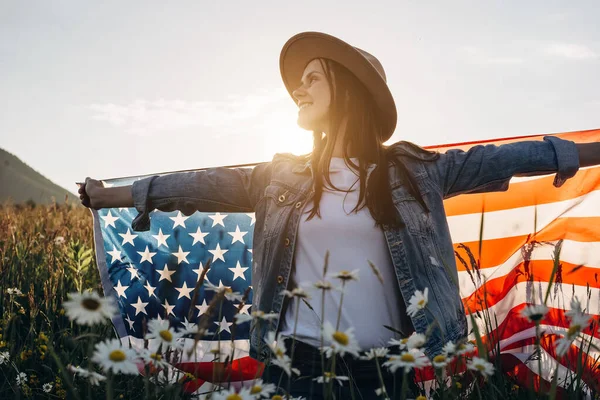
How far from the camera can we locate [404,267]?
2.82m

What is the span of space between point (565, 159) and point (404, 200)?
0.82 m

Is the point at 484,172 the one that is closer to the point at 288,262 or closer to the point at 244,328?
the point at 288,262

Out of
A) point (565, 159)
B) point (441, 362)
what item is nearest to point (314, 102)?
point (565, 159)

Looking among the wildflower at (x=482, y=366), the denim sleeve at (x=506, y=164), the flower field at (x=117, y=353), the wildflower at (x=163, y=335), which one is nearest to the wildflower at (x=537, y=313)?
the flower field at (x=117, y=353)

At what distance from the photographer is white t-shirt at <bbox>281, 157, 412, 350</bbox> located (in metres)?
2.69

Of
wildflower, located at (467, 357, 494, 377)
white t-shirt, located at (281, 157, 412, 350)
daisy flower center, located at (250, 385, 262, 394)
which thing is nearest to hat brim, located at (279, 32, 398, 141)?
white t-shirt, located at (281, 157, 412, 350)

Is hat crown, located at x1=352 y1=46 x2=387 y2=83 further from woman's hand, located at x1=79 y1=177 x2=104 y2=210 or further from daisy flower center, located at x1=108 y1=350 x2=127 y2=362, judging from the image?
daisy flower center, located at x1=108 y1=350 x2=127 y2=362

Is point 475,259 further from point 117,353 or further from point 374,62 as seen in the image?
point 117,353

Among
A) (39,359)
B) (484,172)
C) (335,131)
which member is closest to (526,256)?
(484,172)

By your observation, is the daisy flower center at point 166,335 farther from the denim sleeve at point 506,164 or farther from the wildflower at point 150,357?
the denim sleeve at point 506,164

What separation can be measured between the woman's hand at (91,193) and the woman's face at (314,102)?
4.01 ft

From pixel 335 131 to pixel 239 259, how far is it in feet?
5.32

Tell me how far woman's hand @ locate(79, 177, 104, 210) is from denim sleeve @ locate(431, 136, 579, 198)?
6.19 ft

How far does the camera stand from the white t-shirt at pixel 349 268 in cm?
269
